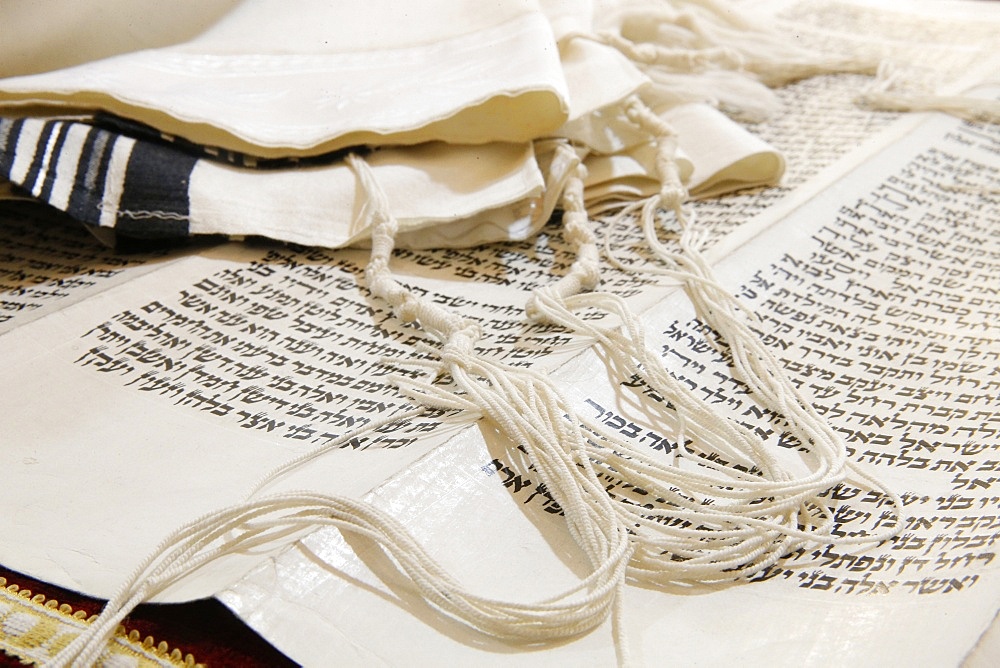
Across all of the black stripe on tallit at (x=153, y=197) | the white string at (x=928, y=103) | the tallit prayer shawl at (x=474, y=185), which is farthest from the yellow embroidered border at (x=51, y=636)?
the white string at (x=928, y=103)

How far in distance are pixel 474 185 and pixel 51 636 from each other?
0.47 m

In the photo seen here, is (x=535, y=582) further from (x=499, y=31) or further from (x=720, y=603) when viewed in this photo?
(x=499, y=31)

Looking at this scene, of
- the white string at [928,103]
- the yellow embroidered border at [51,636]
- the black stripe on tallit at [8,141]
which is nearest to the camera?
the yellow embroidered border at [51,636]

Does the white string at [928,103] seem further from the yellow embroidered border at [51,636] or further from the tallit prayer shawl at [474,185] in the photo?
the yellow embroidered border at [51,636]

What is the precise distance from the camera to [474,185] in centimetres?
74

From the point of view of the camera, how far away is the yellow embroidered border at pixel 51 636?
1.31 ft

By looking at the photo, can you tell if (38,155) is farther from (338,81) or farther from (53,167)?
(338,81)

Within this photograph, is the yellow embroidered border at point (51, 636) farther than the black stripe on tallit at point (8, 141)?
No

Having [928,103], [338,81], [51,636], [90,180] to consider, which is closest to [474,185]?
[338,81]

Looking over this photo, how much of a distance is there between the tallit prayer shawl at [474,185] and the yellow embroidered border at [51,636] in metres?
0.01

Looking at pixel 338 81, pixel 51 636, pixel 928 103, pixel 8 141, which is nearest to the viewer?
pixel 51 636

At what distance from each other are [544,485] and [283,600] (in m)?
0.16

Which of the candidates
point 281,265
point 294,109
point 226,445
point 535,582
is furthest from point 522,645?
point 294,109

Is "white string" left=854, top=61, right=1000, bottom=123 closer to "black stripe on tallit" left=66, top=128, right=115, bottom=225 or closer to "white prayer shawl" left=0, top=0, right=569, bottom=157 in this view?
"white prayer shawl" left=0, top=0, right=569, bottom=157
